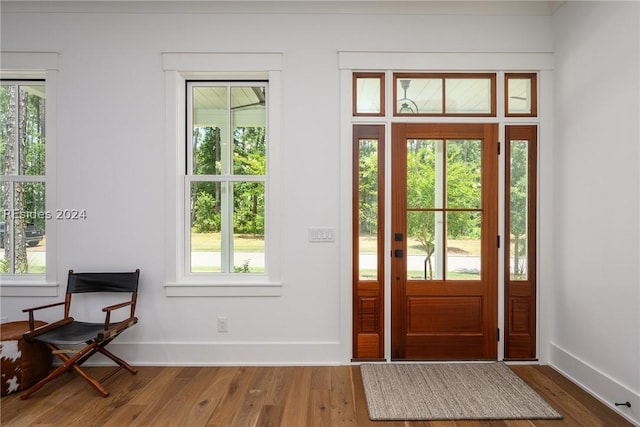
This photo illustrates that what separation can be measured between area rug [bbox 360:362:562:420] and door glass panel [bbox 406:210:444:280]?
2.58ft

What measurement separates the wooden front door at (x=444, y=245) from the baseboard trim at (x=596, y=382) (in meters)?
0.50

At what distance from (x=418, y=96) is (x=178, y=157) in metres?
2.21

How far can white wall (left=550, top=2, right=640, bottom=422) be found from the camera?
2205 mm

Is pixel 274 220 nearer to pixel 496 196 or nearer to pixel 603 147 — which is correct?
pixel 496 196

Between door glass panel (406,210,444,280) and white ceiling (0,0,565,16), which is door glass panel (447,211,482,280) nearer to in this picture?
door glass panel (406,210,444,280)

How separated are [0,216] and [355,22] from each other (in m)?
3.68

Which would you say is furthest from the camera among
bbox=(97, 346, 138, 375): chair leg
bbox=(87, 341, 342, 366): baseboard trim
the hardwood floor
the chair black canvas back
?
bbox=(87, 341, 342, 366): baseboard trim

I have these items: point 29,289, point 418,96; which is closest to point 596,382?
point 418,96

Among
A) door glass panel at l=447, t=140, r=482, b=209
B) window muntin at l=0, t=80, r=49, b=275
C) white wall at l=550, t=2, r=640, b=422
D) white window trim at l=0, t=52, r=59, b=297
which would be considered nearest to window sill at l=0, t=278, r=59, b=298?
white window trim at l=0, t=52, r=59, b=297

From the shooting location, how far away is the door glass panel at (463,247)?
3.00 m

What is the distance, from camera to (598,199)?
2.46 metres

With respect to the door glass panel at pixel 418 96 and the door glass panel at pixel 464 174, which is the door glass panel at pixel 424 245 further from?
the door glass panel at pixel 418 96

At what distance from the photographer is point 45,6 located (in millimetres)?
2904

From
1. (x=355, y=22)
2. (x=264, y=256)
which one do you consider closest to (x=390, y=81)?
(x=355, y=22)
